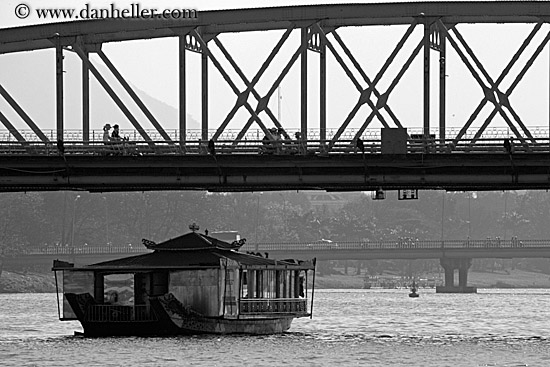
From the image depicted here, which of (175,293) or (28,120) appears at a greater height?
(28,120)

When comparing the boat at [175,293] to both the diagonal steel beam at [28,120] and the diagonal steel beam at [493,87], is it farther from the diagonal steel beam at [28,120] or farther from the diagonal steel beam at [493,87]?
the diagonal steel beam at [493,87]

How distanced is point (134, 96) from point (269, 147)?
309 inches

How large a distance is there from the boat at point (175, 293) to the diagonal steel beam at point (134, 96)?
759cm

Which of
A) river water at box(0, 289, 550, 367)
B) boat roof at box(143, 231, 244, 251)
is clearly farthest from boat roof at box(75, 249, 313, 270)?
river water at box(0, 289, 550, 367)

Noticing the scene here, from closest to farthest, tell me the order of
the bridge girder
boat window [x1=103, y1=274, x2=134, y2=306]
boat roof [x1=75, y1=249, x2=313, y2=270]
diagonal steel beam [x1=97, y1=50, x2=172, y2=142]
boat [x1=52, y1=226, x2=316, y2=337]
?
the bridge girder < diagonal steel beam [x1=97, y1=50, x2=172, y2=142] < boat [x1=52, y1=226, x2=316, y2=337] < boat roof [x1=75, y1=249, x2=313, y2=270] < boat window [x1=103, y1=274, x2=134, y2=306]

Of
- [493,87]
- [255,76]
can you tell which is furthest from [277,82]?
[493,87]

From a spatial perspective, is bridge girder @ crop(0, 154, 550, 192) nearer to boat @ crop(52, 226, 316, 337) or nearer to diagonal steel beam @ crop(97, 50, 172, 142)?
diagonal steel beam @ crop(97, 50, 172, 142)

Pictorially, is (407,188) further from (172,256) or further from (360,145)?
(172,256)

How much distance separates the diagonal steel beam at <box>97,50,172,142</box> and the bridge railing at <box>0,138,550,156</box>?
576mm

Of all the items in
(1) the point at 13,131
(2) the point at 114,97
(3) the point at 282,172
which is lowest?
(3) the point at 282,172

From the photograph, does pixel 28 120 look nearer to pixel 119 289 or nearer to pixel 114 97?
pixel 114 97

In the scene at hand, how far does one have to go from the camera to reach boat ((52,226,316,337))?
8300 centimetres

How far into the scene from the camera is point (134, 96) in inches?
3187

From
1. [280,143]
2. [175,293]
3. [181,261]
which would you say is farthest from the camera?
[181,261]
